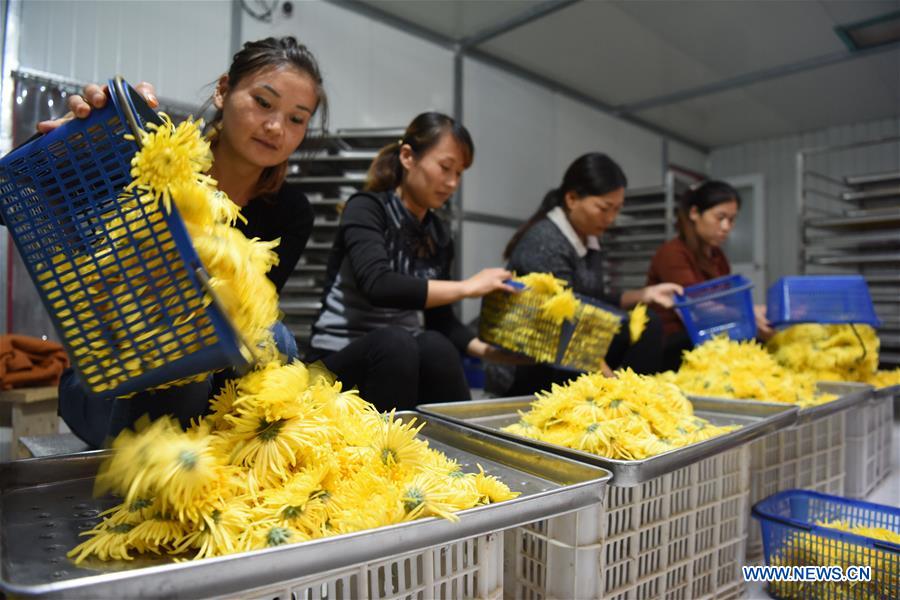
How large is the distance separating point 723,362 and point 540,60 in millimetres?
3573

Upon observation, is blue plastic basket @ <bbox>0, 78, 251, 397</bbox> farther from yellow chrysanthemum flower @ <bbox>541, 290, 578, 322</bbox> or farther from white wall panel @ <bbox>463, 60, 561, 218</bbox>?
white wall panel @ <bbox>463, 60, 561, 218</bbox>

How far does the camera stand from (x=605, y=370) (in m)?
2.01

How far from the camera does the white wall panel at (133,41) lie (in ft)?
8.61

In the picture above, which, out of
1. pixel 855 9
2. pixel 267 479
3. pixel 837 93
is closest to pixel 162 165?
pixel 267 479

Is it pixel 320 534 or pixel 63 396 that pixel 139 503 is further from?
pixel 63 396

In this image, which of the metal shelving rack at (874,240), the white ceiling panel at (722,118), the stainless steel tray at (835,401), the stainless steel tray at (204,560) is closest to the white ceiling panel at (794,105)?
the white ceiling panel at (722,118)

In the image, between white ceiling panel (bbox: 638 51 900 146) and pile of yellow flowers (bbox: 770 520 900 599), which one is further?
white ceiling panel (bbox: 638 51 900 146)

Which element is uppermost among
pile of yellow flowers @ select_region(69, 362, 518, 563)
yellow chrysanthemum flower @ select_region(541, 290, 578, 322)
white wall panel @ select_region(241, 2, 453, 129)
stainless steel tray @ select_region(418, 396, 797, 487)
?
white wall panel @ select_region(241, 2, 453, 129)

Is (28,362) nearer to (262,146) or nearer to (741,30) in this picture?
(262,146)

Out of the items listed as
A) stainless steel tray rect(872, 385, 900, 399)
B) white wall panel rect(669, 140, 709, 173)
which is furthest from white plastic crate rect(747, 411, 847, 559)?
white wall panel rect(669, 140, 709, 173)

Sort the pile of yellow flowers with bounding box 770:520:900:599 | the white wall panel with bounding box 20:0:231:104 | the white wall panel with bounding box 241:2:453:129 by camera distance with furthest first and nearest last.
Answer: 1. the white wall panel with bounding box 241:2:453:129
2. the white wall panel with bounding box 20:0:231:104
3. the pile of yellow flowers with bounding box 770:520:900:599

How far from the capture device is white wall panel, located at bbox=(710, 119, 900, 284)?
630 centimetres

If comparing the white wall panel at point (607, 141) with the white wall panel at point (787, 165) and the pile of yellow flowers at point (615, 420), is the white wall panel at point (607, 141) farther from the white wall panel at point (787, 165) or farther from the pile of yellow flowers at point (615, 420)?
the pile of yellow flowers at point (615, 420)

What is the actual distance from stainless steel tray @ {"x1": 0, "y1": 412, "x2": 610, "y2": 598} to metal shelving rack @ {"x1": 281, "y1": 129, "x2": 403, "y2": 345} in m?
2.33
